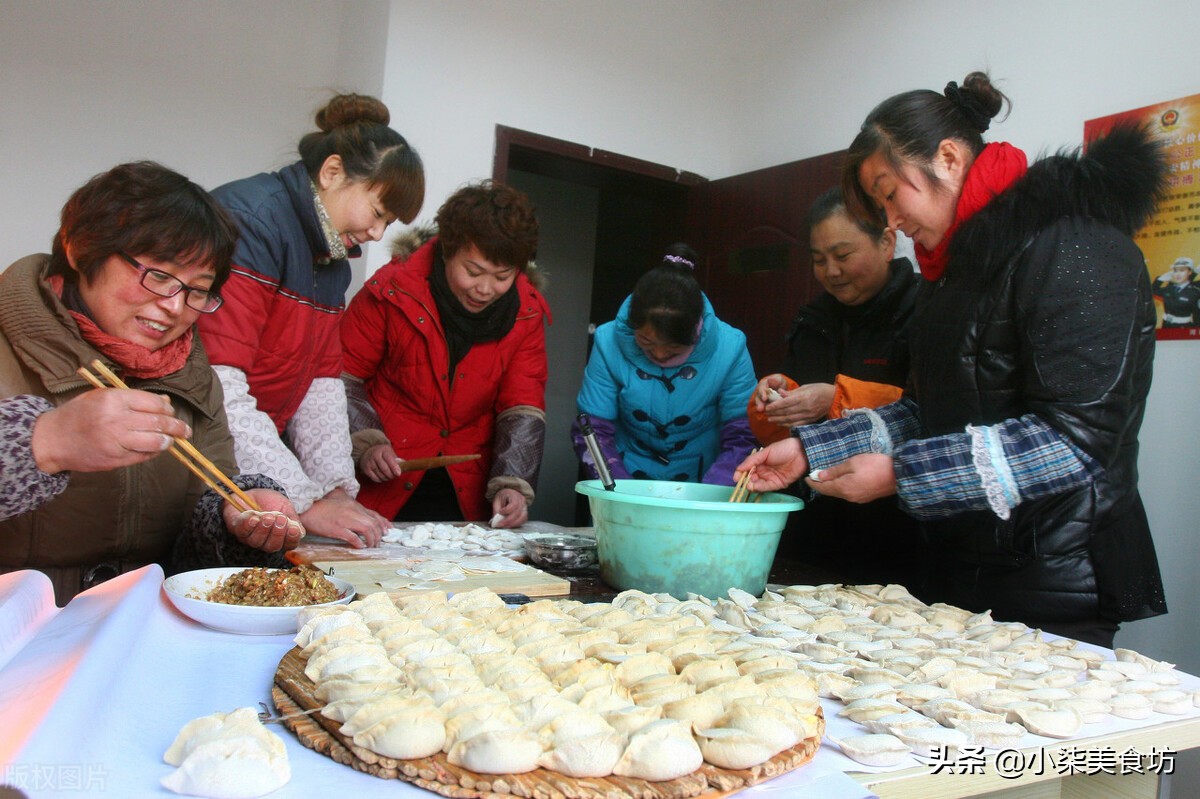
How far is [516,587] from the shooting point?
148cm

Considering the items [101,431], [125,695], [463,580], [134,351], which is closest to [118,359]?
[134,351]

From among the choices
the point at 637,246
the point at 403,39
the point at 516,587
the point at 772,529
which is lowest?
the point at 516,587

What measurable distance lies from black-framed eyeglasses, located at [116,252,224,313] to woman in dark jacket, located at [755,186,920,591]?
1.36 meters

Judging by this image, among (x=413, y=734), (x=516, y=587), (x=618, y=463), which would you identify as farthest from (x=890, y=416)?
(x=413, y=734)

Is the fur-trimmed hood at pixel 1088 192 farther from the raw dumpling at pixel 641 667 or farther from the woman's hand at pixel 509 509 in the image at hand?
the woman's hand at pixel 509 509

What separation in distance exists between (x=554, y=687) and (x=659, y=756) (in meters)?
0.20

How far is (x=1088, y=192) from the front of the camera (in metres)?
1.48

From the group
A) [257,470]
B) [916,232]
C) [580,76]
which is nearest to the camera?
[916,232]

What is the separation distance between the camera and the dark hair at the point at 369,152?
78.7 inches

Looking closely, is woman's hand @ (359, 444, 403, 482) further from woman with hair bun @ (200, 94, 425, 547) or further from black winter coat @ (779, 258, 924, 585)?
black winter coat @ (779, 258, 924, 585)

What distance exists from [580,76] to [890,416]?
2.68 metres

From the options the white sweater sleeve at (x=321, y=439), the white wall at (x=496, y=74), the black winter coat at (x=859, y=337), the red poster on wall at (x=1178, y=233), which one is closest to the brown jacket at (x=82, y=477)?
the white sweater sleeve at (x=321, y=439)

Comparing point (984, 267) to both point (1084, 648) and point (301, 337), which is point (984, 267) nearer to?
point (1084, 648)

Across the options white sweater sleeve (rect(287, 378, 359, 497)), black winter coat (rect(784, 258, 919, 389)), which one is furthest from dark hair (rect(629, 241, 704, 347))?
white sweater sleeve (rect(287, 378, 359, 497))
